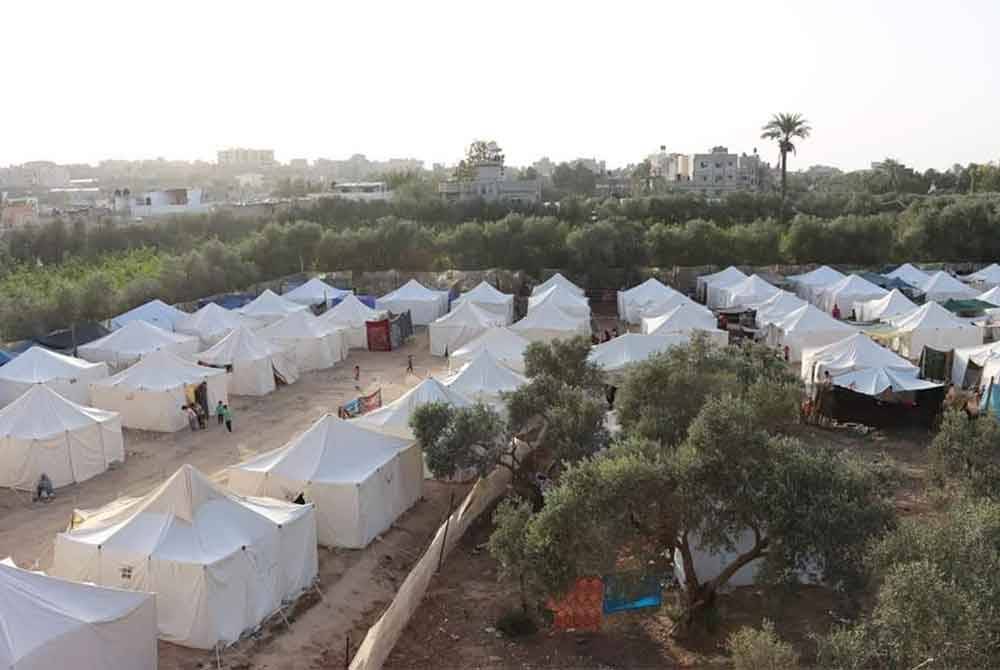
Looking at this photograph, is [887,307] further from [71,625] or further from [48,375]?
[71,625]

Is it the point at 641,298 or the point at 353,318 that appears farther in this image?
the point at 641,298

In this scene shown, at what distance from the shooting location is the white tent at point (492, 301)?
2997 cm

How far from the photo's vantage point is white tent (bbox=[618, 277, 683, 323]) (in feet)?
99.7

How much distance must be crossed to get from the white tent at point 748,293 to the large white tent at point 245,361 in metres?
16.6

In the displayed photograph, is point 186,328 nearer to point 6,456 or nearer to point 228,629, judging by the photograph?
point 6,456

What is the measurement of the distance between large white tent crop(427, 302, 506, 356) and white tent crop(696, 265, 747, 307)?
391 inches

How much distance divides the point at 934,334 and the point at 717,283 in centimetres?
1024

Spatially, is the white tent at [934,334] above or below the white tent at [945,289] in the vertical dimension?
below

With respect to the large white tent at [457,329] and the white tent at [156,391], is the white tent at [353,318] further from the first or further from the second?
the white tent at [156,391]

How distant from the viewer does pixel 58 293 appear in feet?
91.4

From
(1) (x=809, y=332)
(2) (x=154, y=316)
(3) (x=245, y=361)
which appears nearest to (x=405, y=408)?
(3) (x=245, y=361)

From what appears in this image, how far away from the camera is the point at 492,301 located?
100 ft

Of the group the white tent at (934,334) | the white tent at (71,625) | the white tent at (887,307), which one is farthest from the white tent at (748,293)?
the white tent at (71,625)

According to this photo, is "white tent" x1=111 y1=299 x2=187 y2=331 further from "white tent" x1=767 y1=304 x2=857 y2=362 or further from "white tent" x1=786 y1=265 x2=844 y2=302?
"white tent" x1=786 y1=265 x2=844 y2=302
